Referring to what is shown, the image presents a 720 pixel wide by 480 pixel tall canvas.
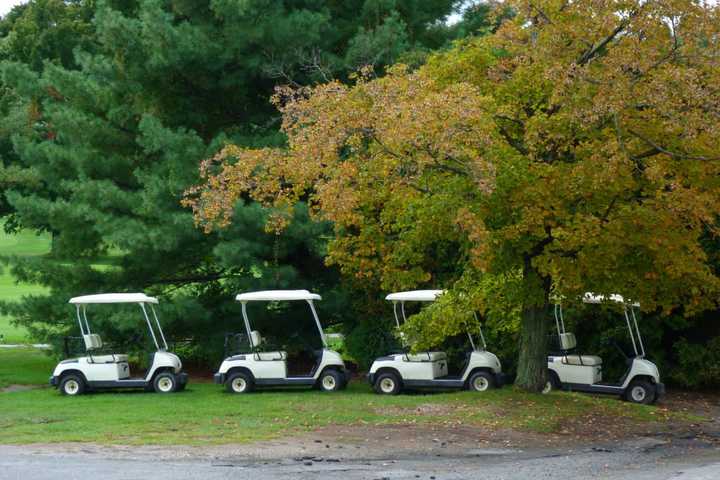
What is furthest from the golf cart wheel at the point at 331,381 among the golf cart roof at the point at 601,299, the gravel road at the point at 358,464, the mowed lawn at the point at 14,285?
the mowed lawn at the point at 14,285

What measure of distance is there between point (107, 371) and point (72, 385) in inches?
26.2

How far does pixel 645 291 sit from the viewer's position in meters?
14.8

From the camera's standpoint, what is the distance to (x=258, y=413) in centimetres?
1518

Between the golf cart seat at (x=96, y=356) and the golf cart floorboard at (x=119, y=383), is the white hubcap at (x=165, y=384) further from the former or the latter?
the golf cart seat at (x=96, y=356)

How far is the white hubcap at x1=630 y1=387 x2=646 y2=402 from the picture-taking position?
17.7m

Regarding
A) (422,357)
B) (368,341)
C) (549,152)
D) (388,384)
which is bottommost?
(388,384)

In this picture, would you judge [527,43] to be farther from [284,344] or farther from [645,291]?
[284,344]

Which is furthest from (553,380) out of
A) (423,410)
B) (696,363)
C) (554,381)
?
(423,410)

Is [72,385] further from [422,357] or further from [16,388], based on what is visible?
[422,357]

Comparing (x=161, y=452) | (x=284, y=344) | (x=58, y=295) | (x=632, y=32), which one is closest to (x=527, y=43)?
(x=632, y=32)

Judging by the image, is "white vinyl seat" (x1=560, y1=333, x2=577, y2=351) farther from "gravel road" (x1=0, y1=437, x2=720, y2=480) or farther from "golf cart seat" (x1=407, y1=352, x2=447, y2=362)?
"gravel road" (x1=0, y1=437, x2=720, y2=480)

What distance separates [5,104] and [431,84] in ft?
50.7

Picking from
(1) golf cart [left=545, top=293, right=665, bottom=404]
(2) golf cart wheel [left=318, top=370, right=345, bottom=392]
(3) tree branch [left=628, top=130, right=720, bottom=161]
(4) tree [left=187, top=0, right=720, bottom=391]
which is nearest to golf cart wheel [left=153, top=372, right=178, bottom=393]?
(2) golf cart wheel [left=318, top=370, right=345, bottom=392]

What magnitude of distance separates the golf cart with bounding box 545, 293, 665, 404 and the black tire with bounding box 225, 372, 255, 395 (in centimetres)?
517
